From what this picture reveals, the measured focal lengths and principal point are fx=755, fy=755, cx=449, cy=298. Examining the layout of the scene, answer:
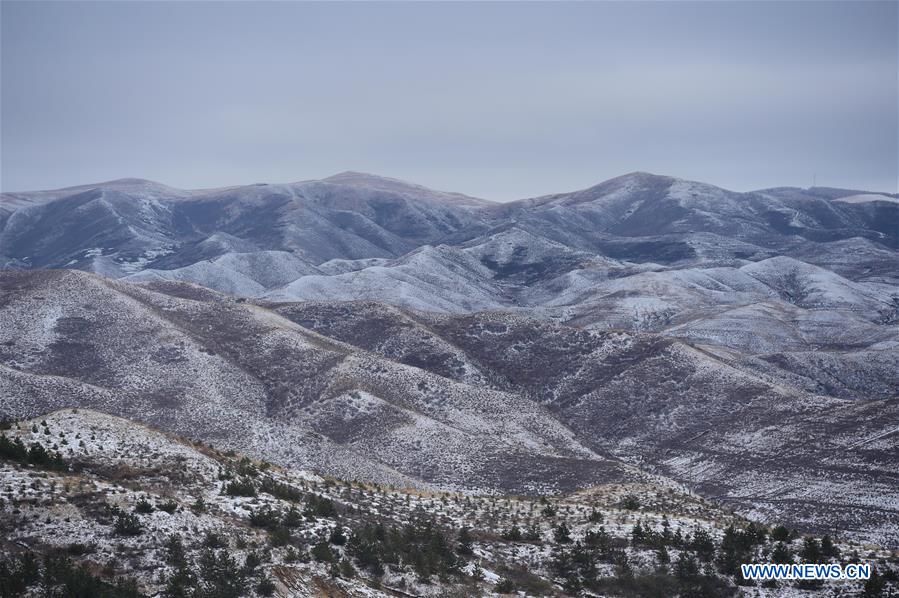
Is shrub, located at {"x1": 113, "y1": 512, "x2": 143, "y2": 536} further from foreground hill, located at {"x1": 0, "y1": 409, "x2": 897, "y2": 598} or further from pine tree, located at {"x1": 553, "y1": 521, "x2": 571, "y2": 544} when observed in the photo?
pine tree, located at {"x1": 553, "y1": 521, "x2": 571, "y2": 544}

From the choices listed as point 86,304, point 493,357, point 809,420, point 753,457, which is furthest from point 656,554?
point 86,304

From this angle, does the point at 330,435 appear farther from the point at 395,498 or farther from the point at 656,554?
the point at 656,554

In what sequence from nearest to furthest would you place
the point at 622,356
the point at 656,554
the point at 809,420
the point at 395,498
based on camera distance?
1. the point at 656,554
2. the point at 395,498
3. the point at 809,420
4. the point at 622,356

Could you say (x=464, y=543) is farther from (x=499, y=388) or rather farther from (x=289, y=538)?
(x=499, y=388)

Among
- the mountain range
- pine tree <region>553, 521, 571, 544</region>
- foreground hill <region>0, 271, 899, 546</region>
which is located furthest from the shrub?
foreground hill <region>0, 271, 899, 546</region>

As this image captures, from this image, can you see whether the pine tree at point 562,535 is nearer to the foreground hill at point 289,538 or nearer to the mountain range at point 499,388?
the foreground hill at point 289,538

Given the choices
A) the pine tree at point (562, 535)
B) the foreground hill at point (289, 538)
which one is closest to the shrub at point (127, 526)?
the foreground hill at point (289, 538)
